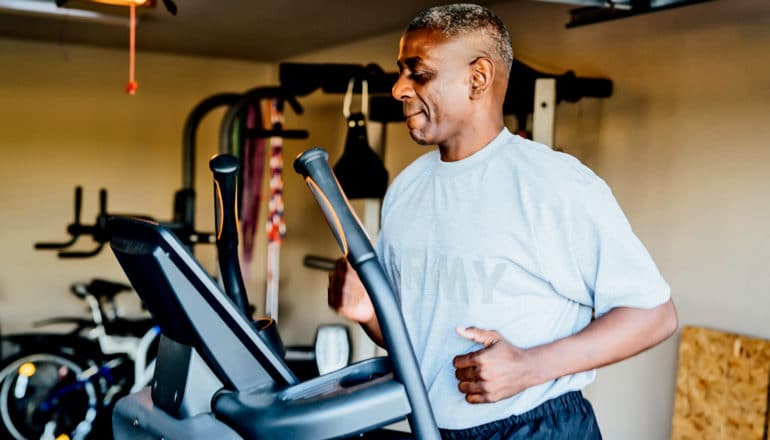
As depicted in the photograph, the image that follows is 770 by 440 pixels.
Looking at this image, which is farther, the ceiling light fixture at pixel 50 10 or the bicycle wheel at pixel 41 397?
the bicycle wheel at pixel 41 397

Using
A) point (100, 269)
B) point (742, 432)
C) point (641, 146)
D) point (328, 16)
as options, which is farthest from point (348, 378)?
point (100, 269)

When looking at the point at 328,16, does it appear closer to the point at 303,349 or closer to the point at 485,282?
the point at 303,349

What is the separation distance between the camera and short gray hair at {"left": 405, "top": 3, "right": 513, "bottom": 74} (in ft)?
4.83

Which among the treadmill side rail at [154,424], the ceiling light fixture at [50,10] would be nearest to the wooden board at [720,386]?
the treadmill side rail at [154,424]

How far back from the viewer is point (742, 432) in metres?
2.68

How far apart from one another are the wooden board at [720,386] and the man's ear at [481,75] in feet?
5.47

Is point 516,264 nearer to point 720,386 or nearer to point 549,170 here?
point 549,170

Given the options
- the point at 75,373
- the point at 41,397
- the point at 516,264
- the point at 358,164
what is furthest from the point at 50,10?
the point at 516,264

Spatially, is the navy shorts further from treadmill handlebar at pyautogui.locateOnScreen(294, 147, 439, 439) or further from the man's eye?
the man's eye

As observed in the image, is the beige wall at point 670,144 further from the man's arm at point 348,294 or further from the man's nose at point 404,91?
the man's arm at point 348,294

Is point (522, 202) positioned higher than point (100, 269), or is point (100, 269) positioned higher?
point (522, 202)

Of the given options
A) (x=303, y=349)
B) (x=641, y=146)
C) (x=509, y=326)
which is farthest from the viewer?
(x=303, y=349)

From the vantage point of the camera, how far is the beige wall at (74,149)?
5531 mm

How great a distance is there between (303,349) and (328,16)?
1.93 metres
